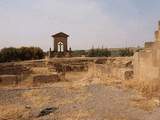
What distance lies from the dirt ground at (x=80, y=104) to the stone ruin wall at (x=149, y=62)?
4.18 ft

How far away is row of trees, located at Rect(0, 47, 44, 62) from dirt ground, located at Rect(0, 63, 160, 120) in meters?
28.2

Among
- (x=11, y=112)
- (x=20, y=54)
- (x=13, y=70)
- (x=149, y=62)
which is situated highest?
(x=20, y=54)

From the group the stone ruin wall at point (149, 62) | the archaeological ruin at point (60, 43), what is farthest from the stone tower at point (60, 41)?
the stone ruin wall at point (149, 62)

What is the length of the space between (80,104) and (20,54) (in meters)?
33.9

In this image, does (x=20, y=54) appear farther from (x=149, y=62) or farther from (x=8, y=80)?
(x=149, y=62)

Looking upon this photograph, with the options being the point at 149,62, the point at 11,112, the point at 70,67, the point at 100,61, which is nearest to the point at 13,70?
the point at 70,67

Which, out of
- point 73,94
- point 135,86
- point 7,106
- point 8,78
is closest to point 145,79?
point 135,86

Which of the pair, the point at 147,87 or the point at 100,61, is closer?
the point at 147,87

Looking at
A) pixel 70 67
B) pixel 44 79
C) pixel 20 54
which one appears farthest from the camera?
pixel 20 54

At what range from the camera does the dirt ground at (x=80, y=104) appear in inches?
323

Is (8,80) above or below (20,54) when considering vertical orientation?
below

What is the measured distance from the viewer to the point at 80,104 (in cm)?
973

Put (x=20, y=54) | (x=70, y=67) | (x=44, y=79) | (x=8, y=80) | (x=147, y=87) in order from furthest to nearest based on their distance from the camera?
(x=20, y=54), (x=70, y=67), (x=44, y=79), (x=8, y=80), (x=147, y=87)

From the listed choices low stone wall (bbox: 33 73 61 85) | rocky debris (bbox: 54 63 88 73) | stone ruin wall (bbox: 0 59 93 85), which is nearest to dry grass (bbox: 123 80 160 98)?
low stone wall (bbox: 33 73 61 85)
